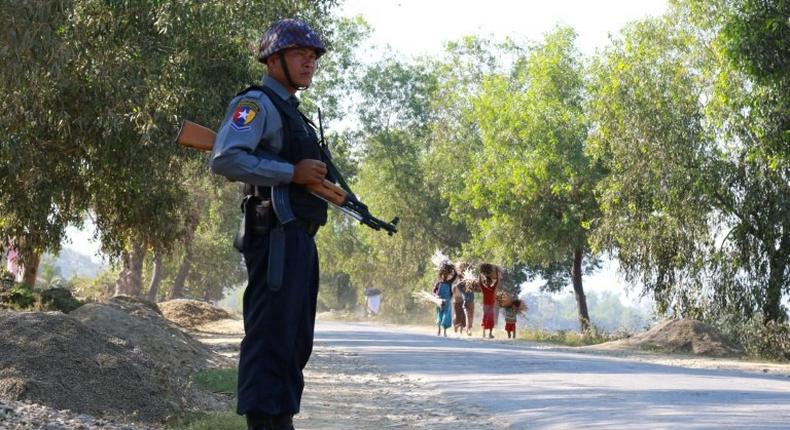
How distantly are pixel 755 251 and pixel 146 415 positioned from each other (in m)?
23.0

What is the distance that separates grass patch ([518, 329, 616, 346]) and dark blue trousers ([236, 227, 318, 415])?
2934 cm

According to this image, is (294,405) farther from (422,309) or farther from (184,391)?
(422,309)

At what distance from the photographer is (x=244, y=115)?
18.0ft

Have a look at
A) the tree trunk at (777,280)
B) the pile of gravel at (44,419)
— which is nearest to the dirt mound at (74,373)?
the pile of gravel at (44,419)

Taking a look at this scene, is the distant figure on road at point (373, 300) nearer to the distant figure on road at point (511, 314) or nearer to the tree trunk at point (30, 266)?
the distant figure on road at point (511, 314)

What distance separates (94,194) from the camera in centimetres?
2241

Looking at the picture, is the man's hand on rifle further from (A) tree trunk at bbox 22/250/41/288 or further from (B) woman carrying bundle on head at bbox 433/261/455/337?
(B) woman carrying bundle on head at bbox 433/261/455/337

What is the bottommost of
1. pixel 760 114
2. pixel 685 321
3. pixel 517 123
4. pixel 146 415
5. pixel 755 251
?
pixel 146 415

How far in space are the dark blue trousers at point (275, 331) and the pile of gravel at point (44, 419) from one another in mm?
2546

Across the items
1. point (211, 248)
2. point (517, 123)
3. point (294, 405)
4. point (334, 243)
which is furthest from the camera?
point (334, 243)

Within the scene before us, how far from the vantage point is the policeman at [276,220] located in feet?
17.8

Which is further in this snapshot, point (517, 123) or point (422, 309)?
point (422, 309)

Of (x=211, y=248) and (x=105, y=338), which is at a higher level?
(x=211, y=248)

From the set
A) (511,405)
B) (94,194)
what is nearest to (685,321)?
(94,194)
